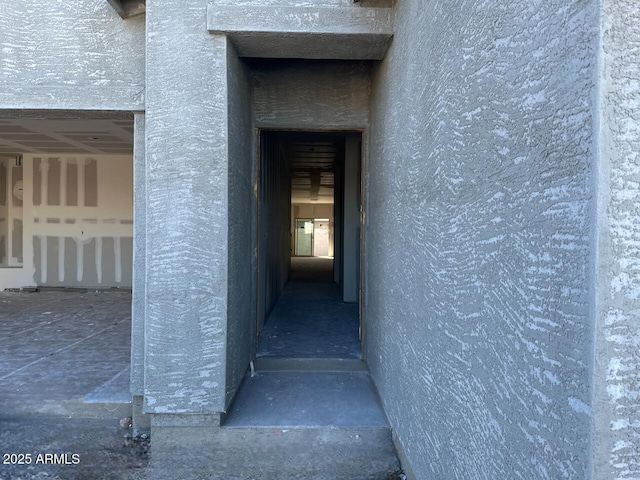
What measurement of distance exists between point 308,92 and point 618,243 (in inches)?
115

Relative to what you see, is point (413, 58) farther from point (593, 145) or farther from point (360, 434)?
point (360, 434)

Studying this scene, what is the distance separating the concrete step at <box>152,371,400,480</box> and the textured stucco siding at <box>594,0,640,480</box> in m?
1.87

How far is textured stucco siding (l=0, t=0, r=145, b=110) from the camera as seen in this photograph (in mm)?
2676

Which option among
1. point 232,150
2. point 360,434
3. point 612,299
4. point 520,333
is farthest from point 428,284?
point 232,150

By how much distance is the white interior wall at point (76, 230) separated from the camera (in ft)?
27.9

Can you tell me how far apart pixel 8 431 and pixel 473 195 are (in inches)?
133

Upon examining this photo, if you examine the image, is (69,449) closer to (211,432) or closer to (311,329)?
(211,432)

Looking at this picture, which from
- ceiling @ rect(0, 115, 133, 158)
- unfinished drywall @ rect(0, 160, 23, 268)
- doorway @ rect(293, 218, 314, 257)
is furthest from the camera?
doorway @ rect(293, 218, 314, 257)

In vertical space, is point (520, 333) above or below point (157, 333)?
above

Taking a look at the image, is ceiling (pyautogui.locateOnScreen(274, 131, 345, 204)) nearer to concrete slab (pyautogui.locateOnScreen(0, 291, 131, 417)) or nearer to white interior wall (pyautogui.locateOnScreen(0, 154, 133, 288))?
concrete slab (pyautogui.locateOnScreen(0, 291, 131, 417))

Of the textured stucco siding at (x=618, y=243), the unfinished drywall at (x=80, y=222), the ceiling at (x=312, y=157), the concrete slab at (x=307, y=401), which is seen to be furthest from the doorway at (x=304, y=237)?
the textured stucco siding at (x=618, y=243)

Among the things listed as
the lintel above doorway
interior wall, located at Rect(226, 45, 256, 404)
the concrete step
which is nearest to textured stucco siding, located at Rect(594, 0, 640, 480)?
the concrete step

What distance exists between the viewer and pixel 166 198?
2447 millimetres

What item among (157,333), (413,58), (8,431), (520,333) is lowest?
(8,431)
